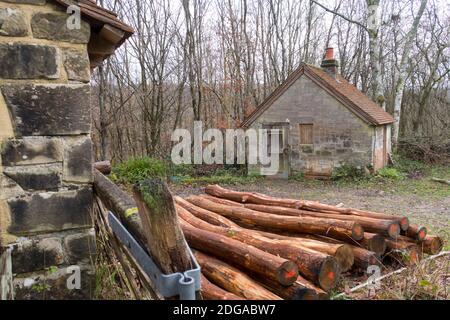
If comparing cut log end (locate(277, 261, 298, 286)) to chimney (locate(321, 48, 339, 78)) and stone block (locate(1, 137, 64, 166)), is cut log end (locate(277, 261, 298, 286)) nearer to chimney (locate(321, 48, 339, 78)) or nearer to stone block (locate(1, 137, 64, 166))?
stone block (locate(1, 137, 64, 166))

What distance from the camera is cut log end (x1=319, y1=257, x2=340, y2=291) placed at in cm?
338

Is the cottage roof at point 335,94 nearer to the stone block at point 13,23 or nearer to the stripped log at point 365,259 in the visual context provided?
the stripped log at point 365,259

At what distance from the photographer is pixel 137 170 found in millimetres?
13242

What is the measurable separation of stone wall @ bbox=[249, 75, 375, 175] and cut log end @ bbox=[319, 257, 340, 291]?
1058cm

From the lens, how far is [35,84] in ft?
8.33

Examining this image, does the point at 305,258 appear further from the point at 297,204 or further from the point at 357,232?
the point at 297,204

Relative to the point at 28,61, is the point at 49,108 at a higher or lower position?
lower

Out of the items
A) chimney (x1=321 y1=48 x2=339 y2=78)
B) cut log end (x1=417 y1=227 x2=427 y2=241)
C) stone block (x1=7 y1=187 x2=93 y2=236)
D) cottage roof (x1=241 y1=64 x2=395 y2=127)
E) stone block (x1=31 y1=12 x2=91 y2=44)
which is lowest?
cut log end (x1=417 y1=227 x2=427 y2=241)

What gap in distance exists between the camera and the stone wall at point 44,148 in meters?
2.49

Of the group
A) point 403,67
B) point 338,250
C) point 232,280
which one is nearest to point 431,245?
point 338,250

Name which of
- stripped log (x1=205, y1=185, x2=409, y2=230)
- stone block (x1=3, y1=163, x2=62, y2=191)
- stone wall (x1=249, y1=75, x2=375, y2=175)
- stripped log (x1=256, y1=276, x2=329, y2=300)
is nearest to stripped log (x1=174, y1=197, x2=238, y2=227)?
stripped log (x1=205, y1=185, x2=409, y2=230)

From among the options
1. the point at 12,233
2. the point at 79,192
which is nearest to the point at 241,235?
the point at 79,192

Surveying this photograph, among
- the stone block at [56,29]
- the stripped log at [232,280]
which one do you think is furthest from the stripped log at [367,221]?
the stone block at [56,29]

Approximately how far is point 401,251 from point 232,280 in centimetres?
225
